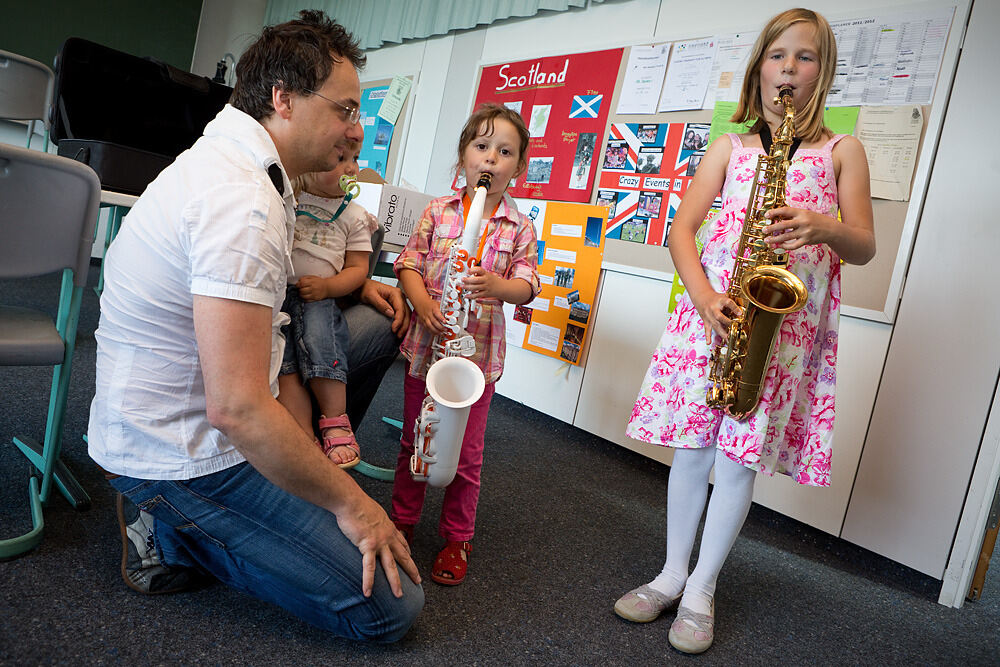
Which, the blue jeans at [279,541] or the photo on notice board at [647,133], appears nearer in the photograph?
the blue jeans at [279,541]

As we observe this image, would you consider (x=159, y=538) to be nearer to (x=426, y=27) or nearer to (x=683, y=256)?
(x=683, y=256)

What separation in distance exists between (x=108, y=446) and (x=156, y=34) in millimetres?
5656

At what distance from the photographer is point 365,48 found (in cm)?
470

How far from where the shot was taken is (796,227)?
1313mm

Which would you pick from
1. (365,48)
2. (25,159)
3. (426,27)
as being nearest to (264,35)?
(25,159)

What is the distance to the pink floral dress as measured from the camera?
1430 millimetres

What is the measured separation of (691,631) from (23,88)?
4.09 meters

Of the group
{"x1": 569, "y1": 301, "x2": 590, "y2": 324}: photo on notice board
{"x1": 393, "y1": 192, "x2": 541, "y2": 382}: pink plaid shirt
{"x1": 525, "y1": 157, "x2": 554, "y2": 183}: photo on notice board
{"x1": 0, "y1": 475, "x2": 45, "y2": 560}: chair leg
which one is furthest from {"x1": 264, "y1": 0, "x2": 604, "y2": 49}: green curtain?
{"x1": 0, "y1": 475, "x2": 45, "y2": 560}: chair leg

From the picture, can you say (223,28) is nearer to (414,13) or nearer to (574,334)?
(414,13)

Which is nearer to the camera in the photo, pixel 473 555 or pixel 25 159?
pixel 25 159

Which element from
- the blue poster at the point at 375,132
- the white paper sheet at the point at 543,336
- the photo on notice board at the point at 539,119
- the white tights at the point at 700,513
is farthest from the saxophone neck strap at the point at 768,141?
the blue poster at the point at 375,132

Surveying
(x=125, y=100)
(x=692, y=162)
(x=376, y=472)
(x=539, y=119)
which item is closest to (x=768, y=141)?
(x=692, y=162)

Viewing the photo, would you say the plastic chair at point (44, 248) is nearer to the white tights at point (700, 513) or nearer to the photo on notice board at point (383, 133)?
the white tights at point (700, 513)

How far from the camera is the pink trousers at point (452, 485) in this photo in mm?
1573
